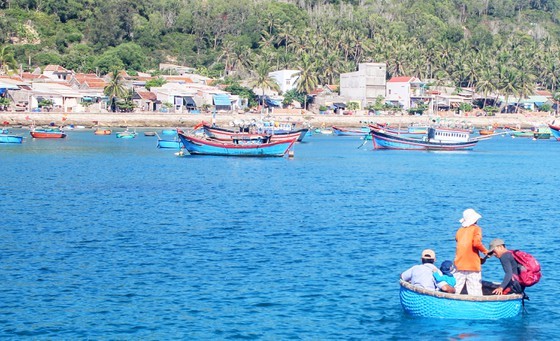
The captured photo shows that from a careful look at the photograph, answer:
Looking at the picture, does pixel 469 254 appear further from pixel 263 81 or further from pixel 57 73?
pixel 57 73

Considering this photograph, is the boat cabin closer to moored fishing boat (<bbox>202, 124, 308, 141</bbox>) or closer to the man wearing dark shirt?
moored fishing boat (<bbox>202, 124, 308, 141</bbox>)

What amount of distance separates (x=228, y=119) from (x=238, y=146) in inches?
2055

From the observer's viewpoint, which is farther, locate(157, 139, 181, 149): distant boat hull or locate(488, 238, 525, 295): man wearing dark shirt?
locate(157, 139, 181, 149): distant boat hull

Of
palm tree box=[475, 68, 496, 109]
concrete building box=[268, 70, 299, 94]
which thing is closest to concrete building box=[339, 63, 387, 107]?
concrete building box=[268, 70, 299, 94]

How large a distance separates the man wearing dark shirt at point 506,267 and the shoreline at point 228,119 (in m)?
90.9

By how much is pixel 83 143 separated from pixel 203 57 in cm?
8163

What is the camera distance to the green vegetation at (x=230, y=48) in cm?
15825

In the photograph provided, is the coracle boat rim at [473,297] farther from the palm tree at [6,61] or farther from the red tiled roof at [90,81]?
the palm tree at [6,61]

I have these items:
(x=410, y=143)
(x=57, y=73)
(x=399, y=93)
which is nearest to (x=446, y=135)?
(x=410, y=143)

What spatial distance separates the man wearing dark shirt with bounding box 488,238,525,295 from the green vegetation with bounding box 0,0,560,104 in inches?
5032

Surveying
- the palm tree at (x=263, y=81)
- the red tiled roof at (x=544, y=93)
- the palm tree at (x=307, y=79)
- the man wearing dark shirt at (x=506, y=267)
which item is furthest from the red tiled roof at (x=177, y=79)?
the man wearing dark shirt at (x=506, y=267)

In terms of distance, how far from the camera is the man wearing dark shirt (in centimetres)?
2055

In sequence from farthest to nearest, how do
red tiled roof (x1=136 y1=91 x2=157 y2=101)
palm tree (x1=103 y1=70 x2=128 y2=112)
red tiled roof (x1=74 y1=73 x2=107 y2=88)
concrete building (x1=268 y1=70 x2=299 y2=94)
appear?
concrete building (x1=268 y1=70 x2=299 y2=94)
red tiled roof (x1=136 y1=91 x2=157 y2=101)
red tiled roof (x1=74 y1=73 x2=107 y2=88)
palm tree (x1=103 y1=70 x2=128 y2=112)

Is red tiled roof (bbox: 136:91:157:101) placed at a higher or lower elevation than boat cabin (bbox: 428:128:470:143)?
higher
